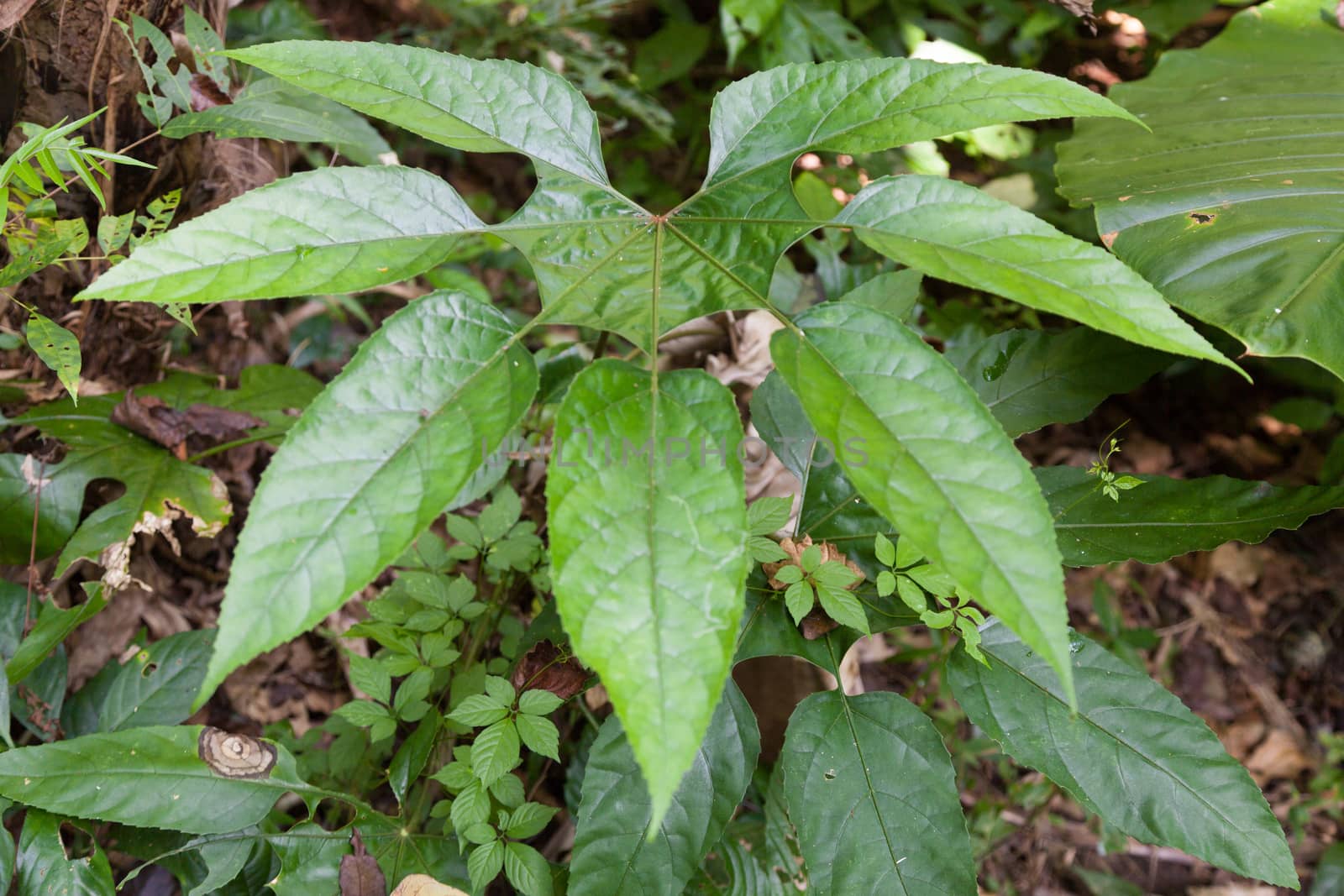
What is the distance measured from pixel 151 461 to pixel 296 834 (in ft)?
2.70

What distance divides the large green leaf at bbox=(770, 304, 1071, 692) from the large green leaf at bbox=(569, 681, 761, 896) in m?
0.54

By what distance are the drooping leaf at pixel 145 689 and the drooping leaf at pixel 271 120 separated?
917 millimetres

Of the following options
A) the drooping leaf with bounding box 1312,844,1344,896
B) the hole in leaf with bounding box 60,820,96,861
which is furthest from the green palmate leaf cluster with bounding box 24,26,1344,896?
the drooping leaf with bounding box 1312,844,1344,896

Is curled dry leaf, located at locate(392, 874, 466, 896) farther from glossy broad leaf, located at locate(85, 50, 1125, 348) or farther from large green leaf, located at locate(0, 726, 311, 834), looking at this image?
glossy broad leaf, located at locate(85, 50, 1125, 348)

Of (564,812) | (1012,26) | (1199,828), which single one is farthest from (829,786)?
(1012,26)

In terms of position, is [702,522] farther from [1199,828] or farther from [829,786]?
[1199,828]

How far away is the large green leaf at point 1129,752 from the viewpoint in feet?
3.69

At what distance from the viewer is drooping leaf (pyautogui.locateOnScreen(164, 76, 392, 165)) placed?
4.98 feet

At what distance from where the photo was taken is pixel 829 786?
1.16m

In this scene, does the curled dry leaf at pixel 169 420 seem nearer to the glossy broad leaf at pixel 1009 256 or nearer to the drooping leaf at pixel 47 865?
the drooping leaf at pixel 47 865

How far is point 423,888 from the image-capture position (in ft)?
3.97

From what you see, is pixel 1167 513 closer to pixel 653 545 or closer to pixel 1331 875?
pixel 653 545

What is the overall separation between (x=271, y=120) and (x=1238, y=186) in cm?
173

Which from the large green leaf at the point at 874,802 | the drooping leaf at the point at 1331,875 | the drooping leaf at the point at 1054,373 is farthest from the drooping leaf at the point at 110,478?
the drooping leaf at the point at 1331,875
